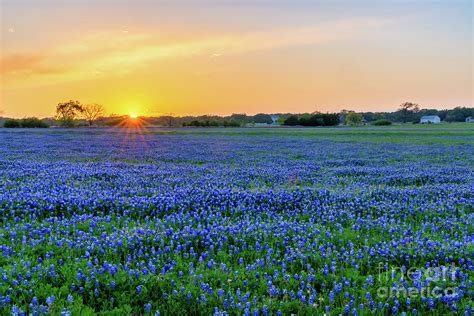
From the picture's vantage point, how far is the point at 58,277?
4547 millimetres

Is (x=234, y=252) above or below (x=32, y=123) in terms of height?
below

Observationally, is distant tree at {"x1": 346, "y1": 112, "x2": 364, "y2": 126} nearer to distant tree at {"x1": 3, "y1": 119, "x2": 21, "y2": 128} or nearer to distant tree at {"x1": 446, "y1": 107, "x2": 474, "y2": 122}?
distant tree at {"x1": 446, "y1": 107, "x2": 474, "y2": 122}

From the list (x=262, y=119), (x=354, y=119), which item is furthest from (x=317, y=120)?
(x=262, y=119)

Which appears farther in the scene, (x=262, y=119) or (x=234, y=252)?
(x=262, y=119)

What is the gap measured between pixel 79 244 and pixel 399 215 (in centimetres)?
638

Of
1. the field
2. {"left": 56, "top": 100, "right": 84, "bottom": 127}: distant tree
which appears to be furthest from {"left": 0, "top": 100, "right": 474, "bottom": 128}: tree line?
the field

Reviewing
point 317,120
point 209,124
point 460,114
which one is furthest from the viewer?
point 460,114

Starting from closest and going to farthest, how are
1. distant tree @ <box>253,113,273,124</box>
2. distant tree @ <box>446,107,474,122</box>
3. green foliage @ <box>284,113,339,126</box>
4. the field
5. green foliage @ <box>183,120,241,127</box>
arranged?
1. the field
2. green foliage @ <box>183,120,241,127</box>
3. green foliage @ <box>284,113,339,126</box>
4. distant tree @ <box>446,107,474,122</box>
5. distant tree @ <box>253,113,273,124</box>

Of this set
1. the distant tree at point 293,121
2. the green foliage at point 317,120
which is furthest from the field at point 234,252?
the distant tree at point 293,121

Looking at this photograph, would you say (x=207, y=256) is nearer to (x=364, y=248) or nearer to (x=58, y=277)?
(x=58, y=277)

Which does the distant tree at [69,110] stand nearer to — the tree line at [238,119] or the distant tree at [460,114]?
the tree line at [238,119]

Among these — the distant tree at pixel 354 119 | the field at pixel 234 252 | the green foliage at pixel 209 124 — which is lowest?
the field at pixel 234 252

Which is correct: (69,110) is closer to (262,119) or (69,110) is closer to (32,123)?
(32,123)

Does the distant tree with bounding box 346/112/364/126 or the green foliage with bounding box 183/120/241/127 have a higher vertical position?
the distant tree with bounding box 346/112/364/126
